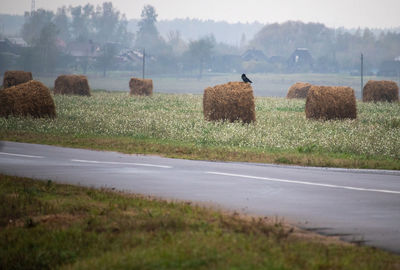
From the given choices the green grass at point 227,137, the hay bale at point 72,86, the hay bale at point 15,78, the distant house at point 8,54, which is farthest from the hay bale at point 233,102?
the distant house at point 8,54

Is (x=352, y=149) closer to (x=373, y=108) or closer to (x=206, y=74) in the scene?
(x=373, y=108)

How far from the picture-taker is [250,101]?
30.2 m

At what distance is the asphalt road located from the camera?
1050cm

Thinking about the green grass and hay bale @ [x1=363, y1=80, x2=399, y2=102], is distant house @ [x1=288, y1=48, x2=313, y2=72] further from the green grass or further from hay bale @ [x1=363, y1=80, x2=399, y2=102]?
the green grass

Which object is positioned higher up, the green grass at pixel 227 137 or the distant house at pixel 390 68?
the distant house at pixel 390 68

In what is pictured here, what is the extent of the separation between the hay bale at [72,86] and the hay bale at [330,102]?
97.2 ft

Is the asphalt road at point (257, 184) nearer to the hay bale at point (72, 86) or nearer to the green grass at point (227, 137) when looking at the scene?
the green grass at point (227, 137)

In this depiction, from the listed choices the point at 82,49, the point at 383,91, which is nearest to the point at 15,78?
the point at 383,91

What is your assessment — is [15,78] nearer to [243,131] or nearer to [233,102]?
[233,102]

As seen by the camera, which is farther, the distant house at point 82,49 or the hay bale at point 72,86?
the distant house at point 82,49

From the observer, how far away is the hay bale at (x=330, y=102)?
1288 inches

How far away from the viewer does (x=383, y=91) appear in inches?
2063

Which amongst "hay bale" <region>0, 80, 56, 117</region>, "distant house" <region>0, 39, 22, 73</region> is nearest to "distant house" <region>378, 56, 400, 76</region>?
"distant house" <region>0, 39, 22, 73</region>

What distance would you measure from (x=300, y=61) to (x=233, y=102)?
15617cm
